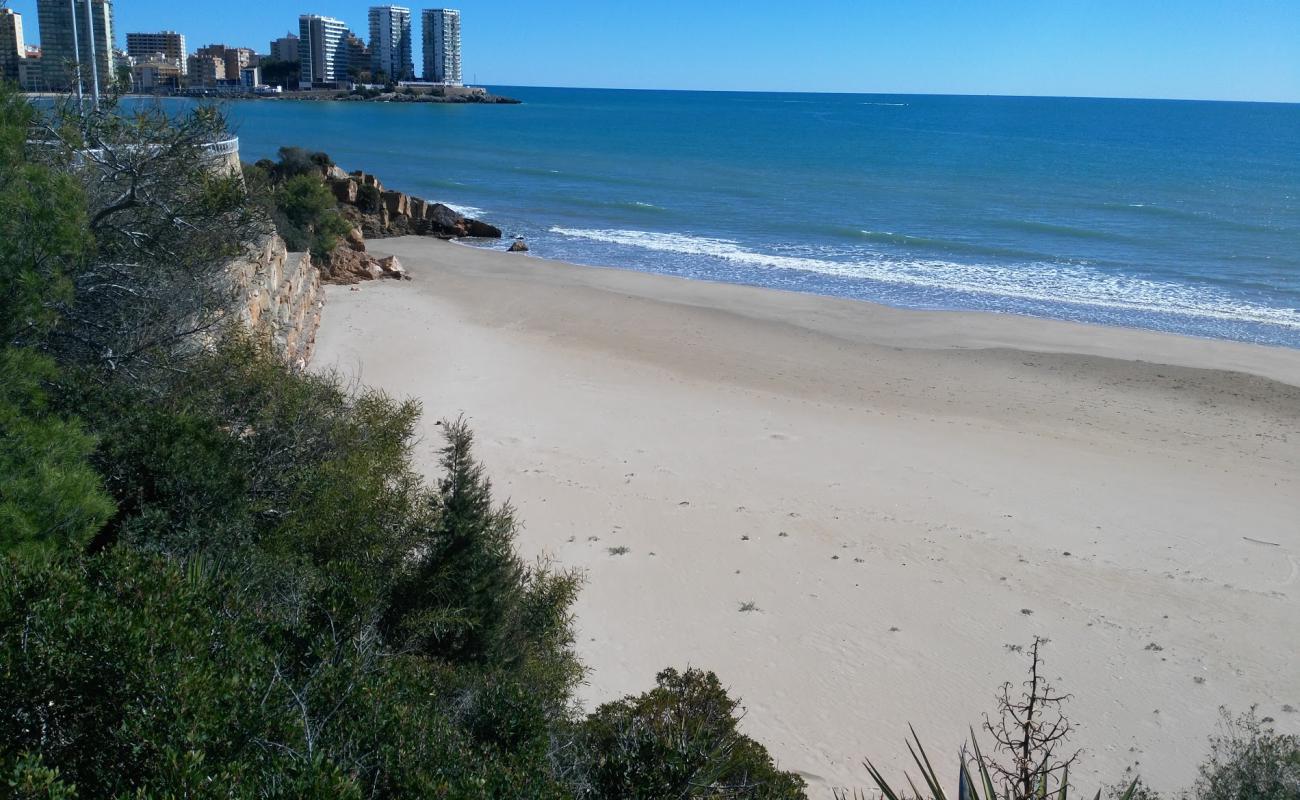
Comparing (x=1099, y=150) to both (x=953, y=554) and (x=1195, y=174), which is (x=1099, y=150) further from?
(x=953, y=554)

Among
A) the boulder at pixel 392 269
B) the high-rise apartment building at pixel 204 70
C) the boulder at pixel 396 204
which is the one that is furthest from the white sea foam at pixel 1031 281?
the high-rise apartment building at pixel 204 70

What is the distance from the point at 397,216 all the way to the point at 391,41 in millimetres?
167703

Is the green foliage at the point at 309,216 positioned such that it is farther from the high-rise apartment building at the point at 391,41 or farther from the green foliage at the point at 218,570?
A: the high-rise apartment building at the point at 391,41

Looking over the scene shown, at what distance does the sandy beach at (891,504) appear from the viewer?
9883 mm

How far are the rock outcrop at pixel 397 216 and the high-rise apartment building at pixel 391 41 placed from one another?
159463 mm

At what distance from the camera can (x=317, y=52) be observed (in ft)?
550

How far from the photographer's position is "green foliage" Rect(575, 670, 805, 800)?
5.03 m

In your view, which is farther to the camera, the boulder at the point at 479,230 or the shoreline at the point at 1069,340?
the boulder at the point at 479,230

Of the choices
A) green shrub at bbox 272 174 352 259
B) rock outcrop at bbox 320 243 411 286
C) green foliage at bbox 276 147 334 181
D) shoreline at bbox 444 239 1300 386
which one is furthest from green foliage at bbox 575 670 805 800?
green foliage at bbox 276 147 334 181

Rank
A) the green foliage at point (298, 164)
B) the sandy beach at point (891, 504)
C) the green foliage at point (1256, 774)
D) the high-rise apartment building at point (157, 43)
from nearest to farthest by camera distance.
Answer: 1. the green foliage at point (1256, 774)
2. the sandy beach at point (891, 504)
3. the green foliage at point (298, 164)
4. the high-rise apartment building at point (157, 43)

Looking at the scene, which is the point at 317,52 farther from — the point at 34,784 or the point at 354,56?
Result: the point at 34,784

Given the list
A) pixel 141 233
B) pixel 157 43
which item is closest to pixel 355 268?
pixel 141 233

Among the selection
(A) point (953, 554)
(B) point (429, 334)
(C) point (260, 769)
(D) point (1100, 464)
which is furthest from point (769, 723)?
(B) point (429, 334)

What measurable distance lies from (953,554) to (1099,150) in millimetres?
78528
